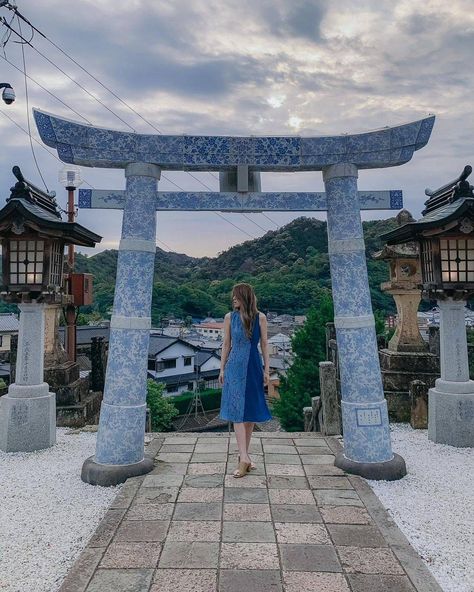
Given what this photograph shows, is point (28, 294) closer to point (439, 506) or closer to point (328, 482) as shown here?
point (328, 482)

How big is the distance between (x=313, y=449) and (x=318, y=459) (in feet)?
1.48

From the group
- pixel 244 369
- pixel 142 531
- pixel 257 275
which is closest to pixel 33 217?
pixel 244 369

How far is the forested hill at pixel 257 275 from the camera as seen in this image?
4838 cm

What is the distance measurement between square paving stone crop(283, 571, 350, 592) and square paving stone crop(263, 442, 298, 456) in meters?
2.79

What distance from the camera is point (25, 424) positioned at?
20.7ft

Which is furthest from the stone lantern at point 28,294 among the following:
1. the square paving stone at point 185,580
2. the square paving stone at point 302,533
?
the square paving stone at point 302,533

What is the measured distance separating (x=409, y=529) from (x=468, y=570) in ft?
2.04

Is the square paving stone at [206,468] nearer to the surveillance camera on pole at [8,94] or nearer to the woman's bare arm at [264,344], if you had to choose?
the woman's bare arm at [264,344]

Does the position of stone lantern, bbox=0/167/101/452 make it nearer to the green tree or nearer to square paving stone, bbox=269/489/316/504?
square paving stone, bbox=269/489/316/504

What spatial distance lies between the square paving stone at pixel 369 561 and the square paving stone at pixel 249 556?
0.53 m

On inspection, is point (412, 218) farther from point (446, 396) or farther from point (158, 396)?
point (158, 396)

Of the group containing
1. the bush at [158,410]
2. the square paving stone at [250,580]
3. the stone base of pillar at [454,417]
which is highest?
the stone base of pillar at [454,417]

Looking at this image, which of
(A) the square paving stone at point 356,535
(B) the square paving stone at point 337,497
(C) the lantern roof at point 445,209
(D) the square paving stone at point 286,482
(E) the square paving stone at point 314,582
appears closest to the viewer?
(E) the square paving stone at point 314,582

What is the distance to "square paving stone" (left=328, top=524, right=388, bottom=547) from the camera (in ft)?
11.4
